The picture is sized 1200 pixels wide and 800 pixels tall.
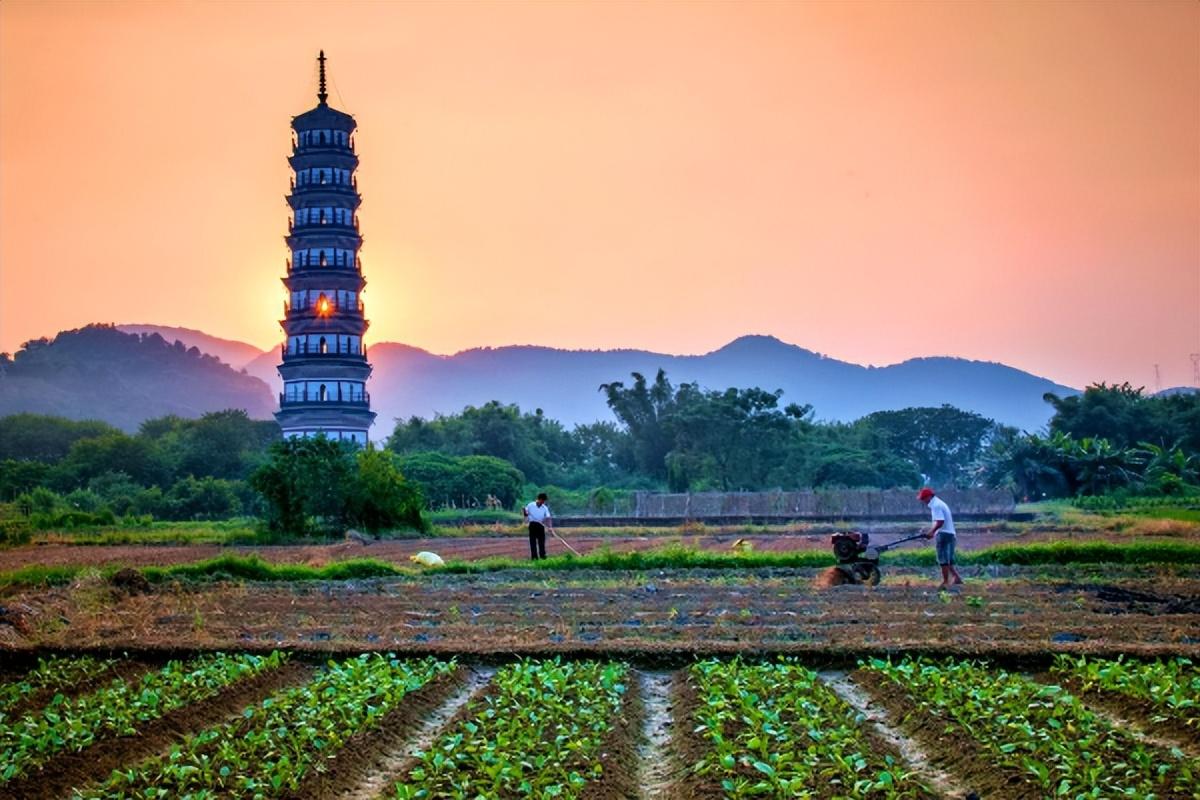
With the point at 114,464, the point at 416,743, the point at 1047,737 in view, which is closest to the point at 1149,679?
the point at 1047,737

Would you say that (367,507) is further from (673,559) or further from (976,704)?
(976,704)

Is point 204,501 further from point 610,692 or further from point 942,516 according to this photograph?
point 610,692

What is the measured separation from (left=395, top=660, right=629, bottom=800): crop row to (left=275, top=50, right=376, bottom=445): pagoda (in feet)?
185

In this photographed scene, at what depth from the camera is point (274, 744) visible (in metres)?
A: 9.83

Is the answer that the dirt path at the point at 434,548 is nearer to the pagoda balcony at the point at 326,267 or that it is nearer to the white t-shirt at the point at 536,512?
the white t-shirt at the point at 536,512

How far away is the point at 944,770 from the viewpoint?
368 inches

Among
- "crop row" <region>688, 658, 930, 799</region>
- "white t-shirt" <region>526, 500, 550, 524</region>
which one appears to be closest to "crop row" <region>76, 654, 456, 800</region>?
"crop row" <region>688, 658, 930, 799</region>

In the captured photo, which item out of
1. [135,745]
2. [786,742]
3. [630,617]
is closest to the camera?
[786,742]

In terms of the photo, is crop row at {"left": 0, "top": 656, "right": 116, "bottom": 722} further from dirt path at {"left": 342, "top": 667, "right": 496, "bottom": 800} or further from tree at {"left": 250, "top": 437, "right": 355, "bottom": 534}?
tree at {"left": 250, "top": 437, "right": 355, "bottom": 534}

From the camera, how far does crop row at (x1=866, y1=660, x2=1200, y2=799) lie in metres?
8.13

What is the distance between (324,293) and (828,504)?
32117 mm

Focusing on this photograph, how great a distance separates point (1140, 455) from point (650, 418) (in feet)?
104

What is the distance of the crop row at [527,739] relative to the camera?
8.74 m

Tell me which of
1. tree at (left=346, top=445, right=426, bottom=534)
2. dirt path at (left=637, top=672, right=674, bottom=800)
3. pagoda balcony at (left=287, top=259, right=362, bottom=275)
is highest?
pagoda balcony at (left=287, top=259, right=362, bottom=275)
